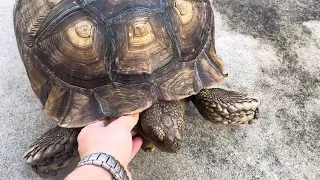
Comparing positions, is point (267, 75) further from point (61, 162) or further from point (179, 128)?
point (61, 162)

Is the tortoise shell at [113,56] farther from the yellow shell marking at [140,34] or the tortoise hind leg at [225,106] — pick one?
the tortoise hind leg at [225,106]

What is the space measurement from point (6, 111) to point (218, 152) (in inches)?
41.6

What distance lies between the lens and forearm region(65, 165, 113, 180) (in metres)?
1.50

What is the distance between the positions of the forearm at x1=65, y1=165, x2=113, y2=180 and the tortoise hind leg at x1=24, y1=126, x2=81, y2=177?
0.49m

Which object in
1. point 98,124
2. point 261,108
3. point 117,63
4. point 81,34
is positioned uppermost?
point 81,34

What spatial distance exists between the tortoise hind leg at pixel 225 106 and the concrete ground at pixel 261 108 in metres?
0.14

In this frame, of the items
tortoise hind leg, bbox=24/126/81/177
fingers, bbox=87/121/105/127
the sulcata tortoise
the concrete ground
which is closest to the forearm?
fingers, bbox=87/121/105/127

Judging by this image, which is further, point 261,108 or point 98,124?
point 261,108

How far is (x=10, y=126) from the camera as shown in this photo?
2342 millimetres

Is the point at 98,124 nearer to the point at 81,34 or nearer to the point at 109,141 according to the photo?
the point at 109,141

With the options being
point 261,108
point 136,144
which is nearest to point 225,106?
point 261,108

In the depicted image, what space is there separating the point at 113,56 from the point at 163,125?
12.8 inches

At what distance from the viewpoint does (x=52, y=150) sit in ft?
6.64

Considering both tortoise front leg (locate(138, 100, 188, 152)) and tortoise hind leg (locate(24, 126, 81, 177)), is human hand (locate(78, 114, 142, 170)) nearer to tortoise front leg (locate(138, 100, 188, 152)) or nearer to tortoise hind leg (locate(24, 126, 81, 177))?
tortoise front leg (locate(138, 100, 188, 152))
